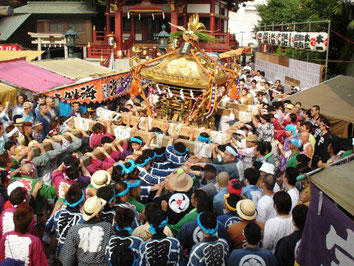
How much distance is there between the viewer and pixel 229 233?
12.7 ft

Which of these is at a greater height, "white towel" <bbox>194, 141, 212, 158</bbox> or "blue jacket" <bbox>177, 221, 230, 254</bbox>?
"white towel" <bbox>194, 141, 212, 158</bbox>

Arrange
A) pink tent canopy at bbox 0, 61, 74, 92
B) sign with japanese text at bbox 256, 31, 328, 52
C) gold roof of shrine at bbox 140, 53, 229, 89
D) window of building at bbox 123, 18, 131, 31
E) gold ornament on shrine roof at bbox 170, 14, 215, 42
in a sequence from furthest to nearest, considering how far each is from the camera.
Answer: window of building at bbox 123, 18, 131, 31
sign with japanese text at bbox 256, 31, 328, 52
pink tent canopy at bbox 0, 61, 74, 92
gold ornament on shrine roof at bbox 170, 14, 215, 42
gold roof of shrine at bbox 140, 53, 229, 89

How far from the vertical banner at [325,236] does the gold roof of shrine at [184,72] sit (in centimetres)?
474

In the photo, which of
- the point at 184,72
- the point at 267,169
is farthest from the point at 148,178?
the point at 184,72

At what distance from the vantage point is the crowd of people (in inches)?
135

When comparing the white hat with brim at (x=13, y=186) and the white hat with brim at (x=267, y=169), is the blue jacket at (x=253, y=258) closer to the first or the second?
the white hat with brim at (x=267, y=169)

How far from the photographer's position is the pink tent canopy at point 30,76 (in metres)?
9.98

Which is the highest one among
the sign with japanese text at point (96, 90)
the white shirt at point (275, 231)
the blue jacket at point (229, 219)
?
the sign with japanese text at point (96, 90)

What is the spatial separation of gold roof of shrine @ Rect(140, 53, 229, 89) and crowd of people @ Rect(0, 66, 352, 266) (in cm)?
125

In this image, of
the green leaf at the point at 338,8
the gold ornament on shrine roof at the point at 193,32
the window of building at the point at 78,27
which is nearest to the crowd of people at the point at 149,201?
the gold ornament on shrine roof at the point at 193,32

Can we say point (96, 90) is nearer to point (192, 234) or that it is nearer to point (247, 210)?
point (192, 234)

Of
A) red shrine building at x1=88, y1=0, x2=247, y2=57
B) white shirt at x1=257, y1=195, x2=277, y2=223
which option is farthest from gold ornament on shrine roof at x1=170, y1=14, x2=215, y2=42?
red shrine building at x1=88, y1=0, x2=247, y2=57

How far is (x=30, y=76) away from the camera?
416 inches

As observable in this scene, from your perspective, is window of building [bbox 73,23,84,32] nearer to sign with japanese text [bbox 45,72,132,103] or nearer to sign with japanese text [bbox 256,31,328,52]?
sign with japanese text [bbox 256,31,328,52]
